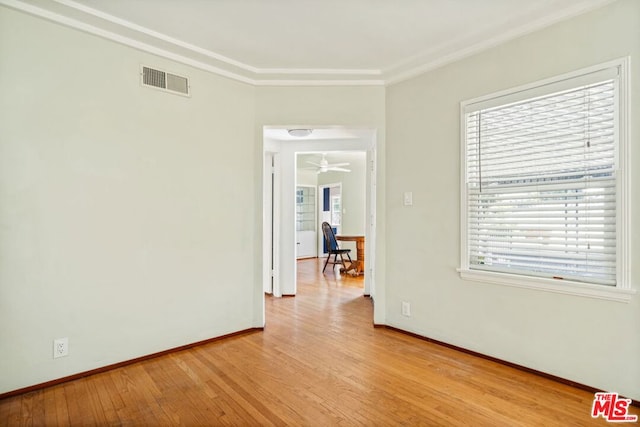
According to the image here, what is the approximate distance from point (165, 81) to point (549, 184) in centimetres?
320

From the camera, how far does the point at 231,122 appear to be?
3371 millimetres

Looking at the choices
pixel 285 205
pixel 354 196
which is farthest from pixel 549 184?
pixel 354 196

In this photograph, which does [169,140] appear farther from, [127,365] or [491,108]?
[491,108]

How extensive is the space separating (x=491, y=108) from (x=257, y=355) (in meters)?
2.87

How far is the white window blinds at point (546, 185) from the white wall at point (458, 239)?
0.14 m

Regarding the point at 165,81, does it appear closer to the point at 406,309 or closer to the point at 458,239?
the point at 458,239

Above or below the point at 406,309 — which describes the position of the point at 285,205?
above

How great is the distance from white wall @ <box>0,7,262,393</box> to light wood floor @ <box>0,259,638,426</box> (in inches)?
12.5

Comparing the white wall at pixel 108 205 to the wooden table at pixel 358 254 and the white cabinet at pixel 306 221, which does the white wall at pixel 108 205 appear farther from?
the white cabinet at pixel 306 221

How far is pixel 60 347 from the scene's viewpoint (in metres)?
2.38

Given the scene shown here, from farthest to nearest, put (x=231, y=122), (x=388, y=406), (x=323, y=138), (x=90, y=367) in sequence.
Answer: (x=323, y=138) < (x=231, y=122) < (x=90, y=367) < (x=388, y=406)

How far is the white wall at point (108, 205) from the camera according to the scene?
7.33 feet

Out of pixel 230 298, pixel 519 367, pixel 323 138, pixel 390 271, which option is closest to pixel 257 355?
pixel 230 298

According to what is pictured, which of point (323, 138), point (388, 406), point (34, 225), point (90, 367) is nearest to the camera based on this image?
point (388, 406)
